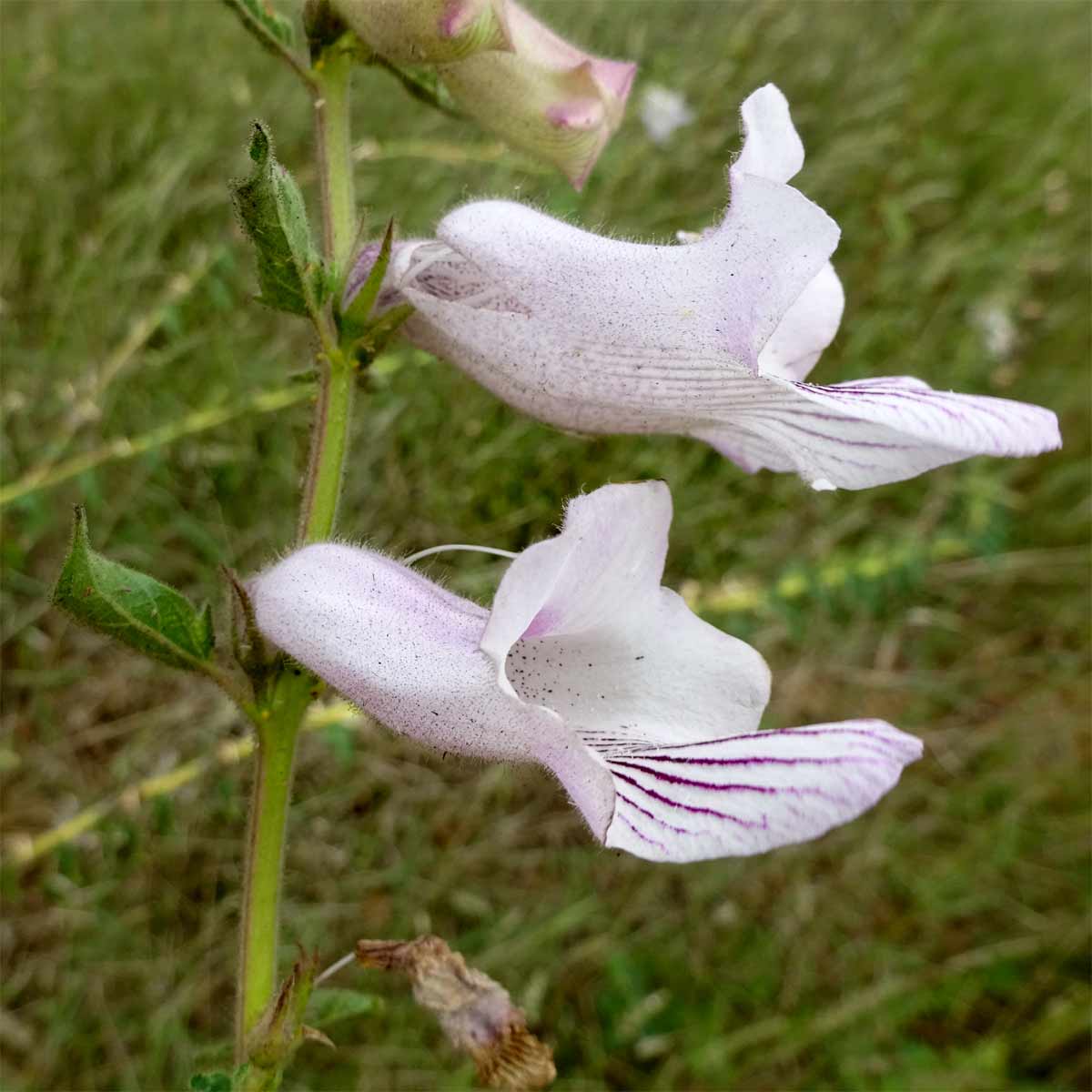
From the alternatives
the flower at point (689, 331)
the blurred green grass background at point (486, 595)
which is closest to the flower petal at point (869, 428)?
the flower at point (689, 331)

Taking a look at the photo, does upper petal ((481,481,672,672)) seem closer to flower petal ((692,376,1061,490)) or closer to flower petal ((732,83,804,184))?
flower petal ((692,376,1061,490))

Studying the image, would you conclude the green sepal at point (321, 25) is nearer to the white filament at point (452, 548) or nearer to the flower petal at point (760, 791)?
the white filament at point (452, 548)

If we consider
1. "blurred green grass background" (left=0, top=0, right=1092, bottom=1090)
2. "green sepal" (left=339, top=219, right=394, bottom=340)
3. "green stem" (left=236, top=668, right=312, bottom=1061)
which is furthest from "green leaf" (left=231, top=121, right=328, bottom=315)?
"blurred green grass background" (left=0, top=0, right=1092, bottom=1090)

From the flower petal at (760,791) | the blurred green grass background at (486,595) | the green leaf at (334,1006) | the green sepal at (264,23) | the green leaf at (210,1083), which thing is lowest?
the blurred green grass background at (486,595)

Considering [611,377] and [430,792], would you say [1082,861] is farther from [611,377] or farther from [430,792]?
[611,377]

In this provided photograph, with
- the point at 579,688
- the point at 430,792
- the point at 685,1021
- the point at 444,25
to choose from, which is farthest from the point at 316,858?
the point at 444,25

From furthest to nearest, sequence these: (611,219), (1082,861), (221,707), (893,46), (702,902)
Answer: (893,46)
(611,219)
(1082,861)
(702,902)
(221,707)
